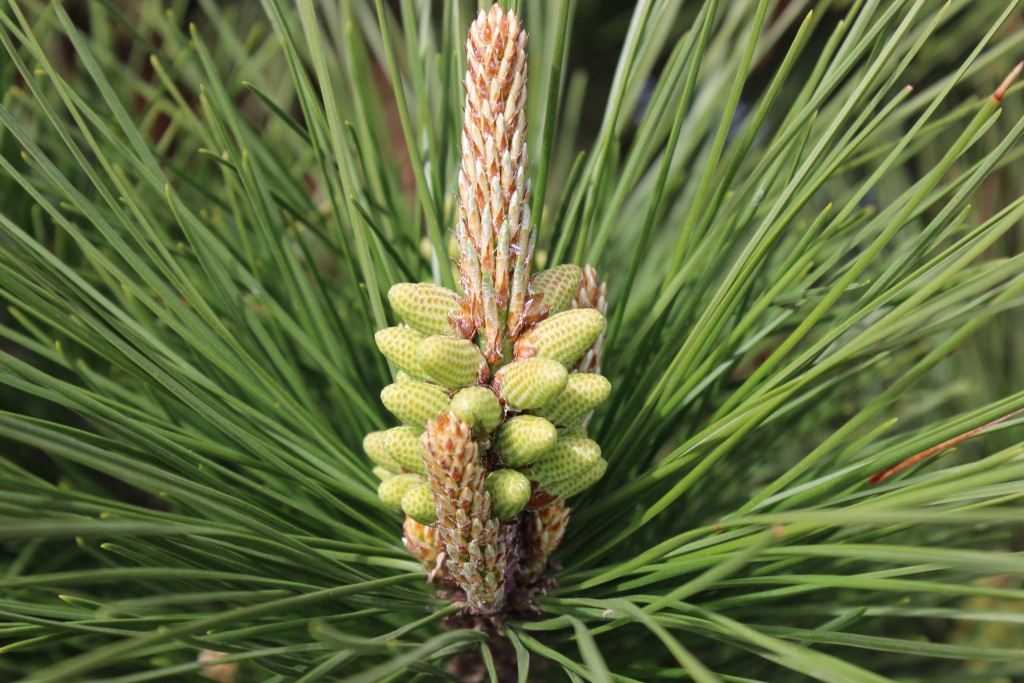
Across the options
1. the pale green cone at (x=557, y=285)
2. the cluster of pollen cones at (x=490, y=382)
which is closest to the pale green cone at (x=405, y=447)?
the cluster of pollen cones at (x=490, y=382)

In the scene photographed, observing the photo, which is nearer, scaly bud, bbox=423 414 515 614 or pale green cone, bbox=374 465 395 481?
scaly bud, bbox=423 414 515 614

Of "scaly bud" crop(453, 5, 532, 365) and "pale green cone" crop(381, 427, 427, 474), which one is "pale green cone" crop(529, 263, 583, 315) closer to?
"scaly bud" crop(453, 5, 532, 365)

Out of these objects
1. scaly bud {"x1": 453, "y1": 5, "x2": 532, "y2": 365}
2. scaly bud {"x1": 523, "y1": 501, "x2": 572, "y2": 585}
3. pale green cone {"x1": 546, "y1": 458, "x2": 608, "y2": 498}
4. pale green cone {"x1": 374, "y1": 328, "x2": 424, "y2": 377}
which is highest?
scaly bud {"x1": 453, "y1": 5, "x2": 532, "y2": 365}

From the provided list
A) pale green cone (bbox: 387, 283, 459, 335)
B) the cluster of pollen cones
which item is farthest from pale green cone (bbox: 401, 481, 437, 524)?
pale green cone (bbox: 387, 283, 459, 335)

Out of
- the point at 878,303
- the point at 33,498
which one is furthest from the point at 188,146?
the point at 878,303

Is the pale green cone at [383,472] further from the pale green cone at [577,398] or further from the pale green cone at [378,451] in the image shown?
the pale green cone at [577,398]

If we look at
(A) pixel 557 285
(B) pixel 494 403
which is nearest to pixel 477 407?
(B) pixel 494 403
